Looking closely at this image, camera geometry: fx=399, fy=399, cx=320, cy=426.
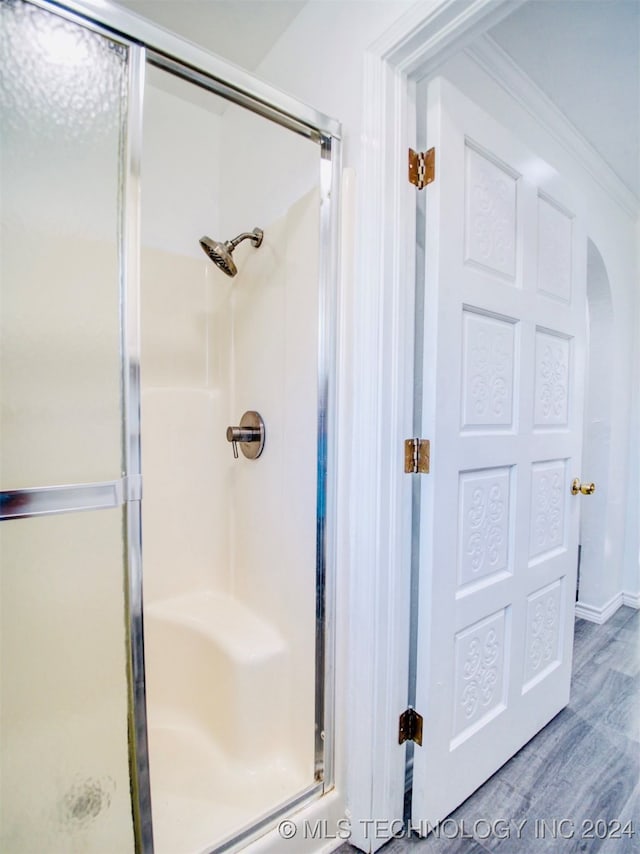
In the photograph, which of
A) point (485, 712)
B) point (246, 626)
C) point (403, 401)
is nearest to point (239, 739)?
point (246, 626)

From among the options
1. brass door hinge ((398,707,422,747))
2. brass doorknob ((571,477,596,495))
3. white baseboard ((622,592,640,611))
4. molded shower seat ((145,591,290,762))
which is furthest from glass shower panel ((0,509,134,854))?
white baseboard ((622,592,640,611))

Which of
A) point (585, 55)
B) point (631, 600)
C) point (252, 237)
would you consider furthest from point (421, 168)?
point (631, 600)

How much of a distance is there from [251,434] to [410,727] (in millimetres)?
1041

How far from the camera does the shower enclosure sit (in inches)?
31.9

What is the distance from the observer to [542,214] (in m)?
1.35

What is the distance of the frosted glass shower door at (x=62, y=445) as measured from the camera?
795 mm

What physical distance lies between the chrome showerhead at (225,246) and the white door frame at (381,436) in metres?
0.58

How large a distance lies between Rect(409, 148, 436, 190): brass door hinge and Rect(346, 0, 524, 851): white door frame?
30 mm

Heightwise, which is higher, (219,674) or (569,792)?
(219,674)

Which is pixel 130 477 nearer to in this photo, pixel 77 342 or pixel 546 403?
pixel 77 342

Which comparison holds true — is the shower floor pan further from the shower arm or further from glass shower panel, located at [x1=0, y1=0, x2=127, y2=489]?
the shower arm

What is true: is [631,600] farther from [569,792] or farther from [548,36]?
[548,36]

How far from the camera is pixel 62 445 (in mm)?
812

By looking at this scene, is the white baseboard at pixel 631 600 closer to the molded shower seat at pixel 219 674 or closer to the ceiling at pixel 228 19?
the molded shower seat at pixel 219 674
